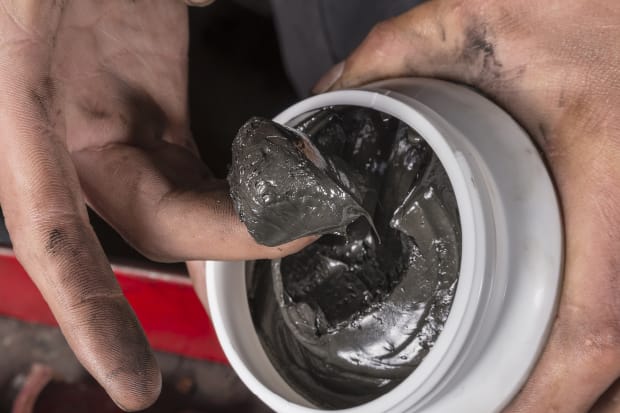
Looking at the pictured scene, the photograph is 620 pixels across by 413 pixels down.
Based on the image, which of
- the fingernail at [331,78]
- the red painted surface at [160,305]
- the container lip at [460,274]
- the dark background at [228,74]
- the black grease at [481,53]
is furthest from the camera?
the dark background at [228,74]

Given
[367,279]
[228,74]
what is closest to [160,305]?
[228,74]

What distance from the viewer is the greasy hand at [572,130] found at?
460 mm

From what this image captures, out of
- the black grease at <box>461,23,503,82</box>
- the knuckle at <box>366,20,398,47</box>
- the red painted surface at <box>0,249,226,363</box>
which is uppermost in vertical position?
the black grease at <box>461,23,503,82</box>

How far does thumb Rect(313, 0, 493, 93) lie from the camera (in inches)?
21.2

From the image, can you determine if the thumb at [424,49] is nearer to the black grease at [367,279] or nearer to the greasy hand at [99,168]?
the black grease at [367,279]

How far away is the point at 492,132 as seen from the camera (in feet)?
1.57

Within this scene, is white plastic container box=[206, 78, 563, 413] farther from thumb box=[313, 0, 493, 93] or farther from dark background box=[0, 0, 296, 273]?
dark background box=[0, 0, 296, 273]

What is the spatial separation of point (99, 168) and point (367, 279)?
28 centimetres

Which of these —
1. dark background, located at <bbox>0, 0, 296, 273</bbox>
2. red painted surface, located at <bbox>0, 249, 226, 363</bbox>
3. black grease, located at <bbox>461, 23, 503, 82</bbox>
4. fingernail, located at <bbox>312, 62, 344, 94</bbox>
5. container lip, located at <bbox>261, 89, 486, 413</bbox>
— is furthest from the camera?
dark background, located at <bbox>0, 0, 296, 273</bbox>

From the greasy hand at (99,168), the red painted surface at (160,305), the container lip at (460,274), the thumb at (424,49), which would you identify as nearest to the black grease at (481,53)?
the thumb at (424,49)

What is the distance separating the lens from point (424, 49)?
57cm

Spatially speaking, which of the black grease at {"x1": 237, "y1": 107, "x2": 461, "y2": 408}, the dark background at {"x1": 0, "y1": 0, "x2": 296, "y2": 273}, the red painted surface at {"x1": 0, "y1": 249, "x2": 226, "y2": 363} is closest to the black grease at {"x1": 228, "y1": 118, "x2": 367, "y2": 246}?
the black grease at {"x1": 237, "y1": 107, "x2": 461, "y2": 408}

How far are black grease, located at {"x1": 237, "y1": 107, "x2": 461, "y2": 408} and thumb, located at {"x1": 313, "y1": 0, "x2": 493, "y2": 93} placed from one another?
0.28 feet

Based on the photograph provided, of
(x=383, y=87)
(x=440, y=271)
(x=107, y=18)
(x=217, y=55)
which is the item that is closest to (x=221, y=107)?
(x=217, y=55)
